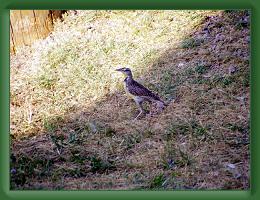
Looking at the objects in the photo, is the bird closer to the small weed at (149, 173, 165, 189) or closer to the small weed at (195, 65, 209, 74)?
the small weed at (195, 65, 209, 74)

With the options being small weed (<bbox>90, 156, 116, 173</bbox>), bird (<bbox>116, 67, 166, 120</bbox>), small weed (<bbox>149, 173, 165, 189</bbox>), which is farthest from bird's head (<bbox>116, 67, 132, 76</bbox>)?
small weed (<bbox>149, 173, 165, 189</bbox>)

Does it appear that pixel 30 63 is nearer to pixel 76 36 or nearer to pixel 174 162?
pixel 76 36

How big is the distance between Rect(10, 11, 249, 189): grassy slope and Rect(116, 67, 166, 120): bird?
14 centimetres

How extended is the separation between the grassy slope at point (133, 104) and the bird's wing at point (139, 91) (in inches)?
9.8

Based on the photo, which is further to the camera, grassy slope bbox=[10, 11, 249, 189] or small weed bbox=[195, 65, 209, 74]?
small weed bbox=[195, 65, 209, 74]

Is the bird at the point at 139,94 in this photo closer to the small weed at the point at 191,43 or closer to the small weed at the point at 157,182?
the small weed at the point at 191,43

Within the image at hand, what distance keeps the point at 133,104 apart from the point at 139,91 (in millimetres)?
348

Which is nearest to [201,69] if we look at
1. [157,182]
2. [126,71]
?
[126,71]

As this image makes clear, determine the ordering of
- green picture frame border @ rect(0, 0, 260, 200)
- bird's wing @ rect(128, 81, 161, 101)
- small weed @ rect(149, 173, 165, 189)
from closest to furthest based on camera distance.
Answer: green picture frame border @ rect(0, 0, 260, 200), small weed @ rect(149, 173, 165, 189), bird's wing @ rect(128, 81, 161, 101)

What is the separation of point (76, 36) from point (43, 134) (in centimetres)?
211

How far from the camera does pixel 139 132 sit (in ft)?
19.4

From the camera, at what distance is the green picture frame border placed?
4.03 meters
